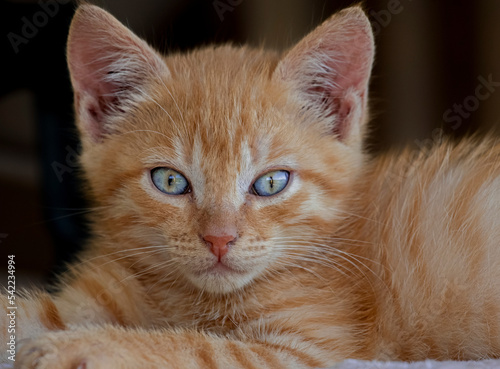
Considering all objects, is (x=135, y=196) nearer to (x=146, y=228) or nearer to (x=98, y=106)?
(x=146, y=228)

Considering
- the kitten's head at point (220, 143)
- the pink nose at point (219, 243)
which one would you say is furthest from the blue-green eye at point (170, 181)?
the pink nose at point (219, 243)

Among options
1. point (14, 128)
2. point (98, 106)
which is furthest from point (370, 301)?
point (14, 128)

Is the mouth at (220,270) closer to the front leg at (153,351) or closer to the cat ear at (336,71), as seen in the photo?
the front leg at (153,351)

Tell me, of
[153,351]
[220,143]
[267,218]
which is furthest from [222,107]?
[153,351]

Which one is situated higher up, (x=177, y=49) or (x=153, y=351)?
(x=177, y=49)

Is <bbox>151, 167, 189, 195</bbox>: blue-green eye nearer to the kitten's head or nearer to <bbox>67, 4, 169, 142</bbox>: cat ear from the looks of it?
the kitten's head

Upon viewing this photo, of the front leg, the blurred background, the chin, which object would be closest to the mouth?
the chin

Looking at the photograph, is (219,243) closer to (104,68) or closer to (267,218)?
(267,218)
